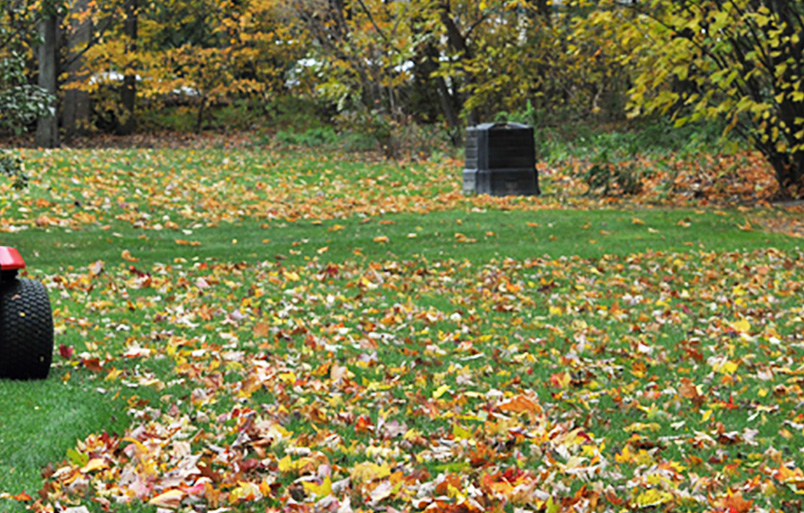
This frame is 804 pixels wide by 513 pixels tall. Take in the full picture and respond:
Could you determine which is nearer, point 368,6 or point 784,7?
point 784,7

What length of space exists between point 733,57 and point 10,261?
13174 mm

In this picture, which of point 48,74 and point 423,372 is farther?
point 48,74

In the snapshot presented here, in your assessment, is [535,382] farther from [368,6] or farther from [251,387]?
[368,6]

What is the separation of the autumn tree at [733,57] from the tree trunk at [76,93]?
16310mm

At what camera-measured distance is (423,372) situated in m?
6.12

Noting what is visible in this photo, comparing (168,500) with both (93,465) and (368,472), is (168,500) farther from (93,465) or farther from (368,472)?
(368,472)

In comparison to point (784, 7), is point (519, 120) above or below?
below

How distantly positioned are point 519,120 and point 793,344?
57.8ft

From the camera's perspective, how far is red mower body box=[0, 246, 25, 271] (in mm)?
5267

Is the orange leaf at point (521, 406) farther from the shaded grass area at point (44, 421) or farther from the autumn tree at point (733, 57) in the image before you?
the autumn tree at point (733, 57)

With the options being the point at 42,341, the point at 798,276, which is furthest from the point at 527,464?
the point at 798,276

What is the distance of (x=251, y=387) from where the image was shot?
543 centimetres

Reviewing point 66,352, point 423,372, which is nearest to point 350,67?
point 423,372

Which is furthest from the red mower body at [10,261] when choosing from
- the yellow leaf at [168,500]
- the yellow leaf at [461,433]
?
the yellow leaf at [461,433]
